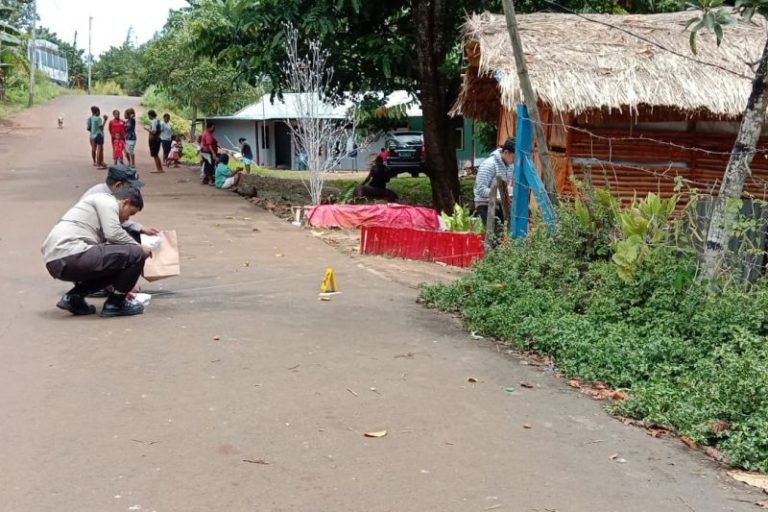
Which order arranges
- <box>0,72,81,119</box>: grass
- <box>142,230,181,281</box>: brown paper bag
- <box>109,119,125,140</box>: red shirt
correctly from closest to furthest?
1. <box>142,230,181,281</box>: brown paper bag
2. <box>109,119,125,140</box>: red shirt
3. <box>0,72,81,119</box>: grass

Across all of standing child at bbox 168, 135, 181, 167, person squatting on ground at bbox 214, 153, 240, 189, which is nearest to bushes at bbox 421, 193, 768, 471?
person squatting on ground at bbox 214, 153, 240, 189

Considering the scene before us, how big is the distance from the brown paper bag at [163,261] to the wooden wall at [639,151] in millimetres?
5377

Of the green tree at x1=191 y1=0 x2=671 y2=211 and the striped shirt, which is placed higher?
the green tree at x1=191 y1=0 x2=671 y2=211

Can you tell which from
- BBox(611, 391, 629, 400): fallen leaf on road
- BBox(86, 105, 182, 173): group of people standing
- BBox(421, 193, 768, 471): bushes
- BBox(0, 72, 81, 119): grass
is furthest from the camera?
BBox(0, 72, 81, 119): grass

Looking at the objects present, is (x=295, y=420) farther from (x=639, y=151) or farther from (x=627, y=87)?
(x=639, y=151)

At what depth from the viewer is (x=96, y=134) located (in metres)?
19.0

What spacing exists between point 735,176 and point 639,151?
4688mm

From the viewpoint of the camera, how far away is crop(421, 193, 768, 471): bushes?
14.4 ft

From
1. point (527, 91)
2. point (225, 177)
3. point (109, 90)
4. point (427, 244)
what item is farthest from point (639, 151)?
point (109, 90)

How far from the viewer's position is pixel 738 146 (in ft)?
19.3

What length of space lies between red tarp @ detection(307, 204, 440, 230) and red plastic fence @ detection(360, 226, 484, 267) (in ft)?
6.73

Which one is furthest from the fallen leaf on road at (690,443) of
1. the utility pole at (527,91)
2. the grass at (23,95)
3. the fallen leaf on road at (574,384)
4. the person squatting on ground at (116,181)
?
the grass at (23,95)

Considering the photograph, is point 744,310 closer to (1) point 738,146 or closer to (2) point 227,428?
(1) point 738,146

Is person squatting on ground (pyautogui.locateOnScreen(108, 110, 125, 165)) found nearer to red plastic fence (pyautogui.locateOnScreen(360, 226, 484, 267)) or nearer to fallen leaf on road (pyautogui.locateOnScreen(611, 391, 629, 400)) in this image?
red plastic fence (pyautogui.locateOnScreen(360, 226, 484, 267))
